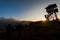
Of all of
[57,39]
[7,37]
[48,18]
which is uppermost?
[48,18]

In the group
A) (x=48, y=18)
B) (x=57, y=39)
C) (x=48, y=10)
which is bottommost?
(x=57, y=39)

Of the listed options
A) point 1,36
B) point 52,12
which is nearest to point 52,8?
point 52,12

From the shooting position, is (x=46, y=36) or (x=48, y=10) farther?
(x=48, y=10)

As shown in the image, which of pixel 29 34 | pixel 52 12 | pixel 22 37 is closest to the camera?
pixel 22 37

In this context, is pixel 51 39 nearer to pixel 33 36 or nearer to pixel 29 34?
pixel 33 36

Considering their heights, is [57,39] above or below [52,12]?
below

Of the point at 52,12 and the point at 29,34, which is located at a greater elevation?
the point at 52,12

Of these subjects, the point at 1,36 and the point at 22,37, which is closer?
the point at 22,37

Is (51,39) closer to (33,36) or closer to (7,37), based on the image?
(33,36)

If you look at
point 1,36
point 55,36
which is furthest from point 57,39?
point 1,36

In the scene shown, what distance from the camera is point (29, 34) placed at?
17656mm

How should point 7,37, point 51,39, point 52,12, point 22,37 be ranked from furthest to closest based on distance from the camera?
point 52,12, point 22,37, point 51,39, point 7,37

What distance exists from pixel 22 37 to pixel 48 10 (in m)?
19.0

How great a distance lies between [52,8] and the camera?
32031mm
